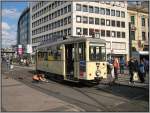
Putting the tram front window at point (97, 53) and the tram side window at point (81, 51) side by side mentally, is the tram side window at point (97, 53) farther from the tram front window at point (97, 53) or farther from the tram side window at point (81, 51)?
the tram side window at point (81, 51)

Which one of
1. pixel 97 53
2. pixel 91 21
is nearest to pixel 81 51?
pixel 97 53

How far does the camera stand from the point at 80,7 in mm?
71688

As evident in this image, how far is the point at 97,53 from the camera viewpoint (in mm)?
18484

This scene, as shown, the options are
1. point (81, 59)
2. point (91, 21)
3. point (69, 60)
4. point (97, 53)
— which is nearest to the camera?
point (81, 59)

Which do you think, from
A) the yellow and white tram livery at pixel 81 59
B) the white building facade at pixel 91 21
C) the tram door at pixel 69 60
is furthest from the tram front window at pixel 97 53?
the white building facade at pixel 91 21

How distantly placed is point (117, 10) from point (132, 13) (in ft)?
12.9

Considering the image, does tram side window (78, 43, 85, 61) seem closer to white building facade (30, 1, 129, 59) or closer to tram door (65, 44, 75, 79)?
tram door (65, 44, 75, 79)

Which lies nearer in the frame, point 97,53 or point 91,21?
point 97,53

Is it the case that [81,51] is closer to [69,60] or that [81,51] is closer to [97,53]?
[97,53]

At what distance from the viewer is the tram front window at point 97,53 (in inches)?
717

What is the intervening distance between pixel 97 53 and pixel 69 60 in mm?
2351

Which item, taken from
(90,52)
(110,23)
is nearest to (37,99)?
(90,52)

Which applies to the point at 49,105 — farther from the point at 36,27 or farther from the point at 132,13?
the point at 36,27

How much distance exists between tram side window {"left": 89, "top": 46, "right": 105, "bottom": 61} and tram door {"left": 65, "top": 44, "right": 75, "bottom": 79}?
1.52 m
